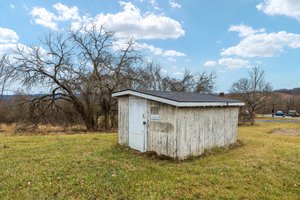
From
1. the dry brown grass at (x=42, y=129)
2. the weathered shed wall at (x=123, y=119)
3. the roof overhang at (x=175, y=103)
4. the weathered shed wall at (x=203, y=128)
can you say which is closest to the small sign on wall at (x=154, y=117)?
the roof overhang at (x=175, y=103)

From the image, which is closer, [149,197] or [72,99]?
[149,197]

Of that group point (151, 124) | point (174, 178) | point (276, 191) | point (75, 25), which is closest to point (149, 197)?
point (174, 178)

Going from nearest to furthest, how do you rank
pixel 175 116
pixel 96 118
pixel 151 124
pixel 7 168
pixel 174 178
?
1. pixel 174 178
2. pixel 7 168
3. pixel 175 116
4. pixel 151 124
5. pixel 96 118

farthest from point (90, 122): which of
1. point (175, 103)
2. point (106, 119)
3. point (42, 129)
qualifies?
point (175, 103)

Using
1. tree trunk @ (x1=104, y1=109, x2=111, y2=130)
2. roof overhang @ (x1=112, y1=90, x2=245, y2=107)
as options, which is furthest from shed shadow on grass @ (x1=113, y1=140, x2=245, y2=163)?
tree trunk @ (x1=104, y1=109, x2=111, y2=130)

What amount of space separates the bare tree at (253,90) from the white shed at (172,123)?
1638 cm

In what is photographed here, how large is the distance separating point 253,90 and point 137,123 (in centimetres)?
2135

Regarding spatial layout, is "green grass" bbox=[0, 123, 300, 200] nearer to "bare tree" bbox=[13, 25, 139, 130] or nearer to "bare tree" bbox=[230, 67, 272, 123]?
"bare tree" bbox=[13, 25, 139, 130]

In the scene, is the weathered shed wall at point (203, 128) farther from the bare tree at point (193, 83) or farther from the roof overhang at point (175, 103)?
the bare tree at point (193, 83)

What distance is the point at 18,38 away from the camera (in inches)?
611

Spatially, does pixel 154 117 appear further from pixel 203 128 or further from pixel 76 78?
pixel 76 78

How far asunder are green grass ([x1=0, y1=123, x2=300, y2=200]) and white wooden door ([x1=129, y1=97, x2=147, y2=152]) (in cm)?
39

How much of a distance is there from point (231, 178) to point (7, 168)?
204 inches

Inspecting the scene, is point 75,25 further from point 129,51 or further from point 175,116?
point 175,116
